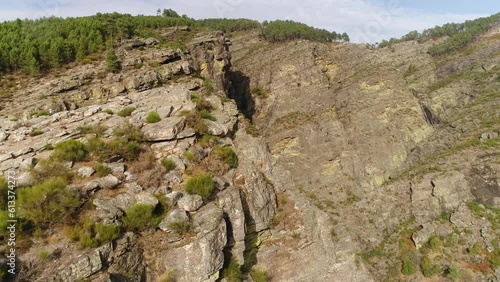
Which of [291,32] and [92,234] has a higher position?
[291,32]

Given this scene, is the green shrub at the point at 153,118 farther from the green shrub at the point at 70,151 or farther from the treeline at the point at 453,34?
the treeline at the point at 453,34

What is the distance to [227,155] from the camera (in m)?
16.2

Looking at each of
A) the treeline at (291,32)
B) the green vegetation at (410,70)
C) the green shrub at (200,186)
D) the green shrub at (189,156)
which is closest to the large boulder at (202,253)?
the green shrub at (200,186)

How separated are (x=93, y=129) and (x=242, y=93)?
3118cm

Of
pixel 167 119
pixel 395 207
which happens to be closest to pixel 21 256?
pixel 167 119

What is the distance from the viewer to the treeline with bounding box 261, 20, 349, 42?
68.1m

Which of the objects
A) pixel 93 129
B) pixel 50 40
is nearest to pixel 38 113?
pixel 93 129

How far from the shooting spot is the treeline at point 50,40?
2400 cm

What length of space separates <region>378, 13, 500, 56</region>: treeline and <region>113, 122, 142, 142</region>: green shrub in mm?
73606

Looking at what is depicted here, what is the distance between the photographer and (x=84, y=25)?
1232 inches

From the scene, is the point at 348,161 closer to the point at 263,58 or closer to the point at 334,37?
the point at 263,58

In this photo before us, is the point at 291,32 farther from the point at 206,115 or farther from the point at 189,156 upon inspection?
the point at 189,156

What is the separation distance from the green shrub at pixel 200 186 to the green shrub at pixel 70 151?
16.0 ft

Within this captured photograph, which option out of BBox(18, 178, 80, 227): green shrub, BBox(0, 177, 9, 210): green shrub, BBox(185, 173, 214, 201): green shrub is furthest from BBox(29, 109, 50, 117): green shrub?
BBox(185, 173, 214, 201): green shrub
